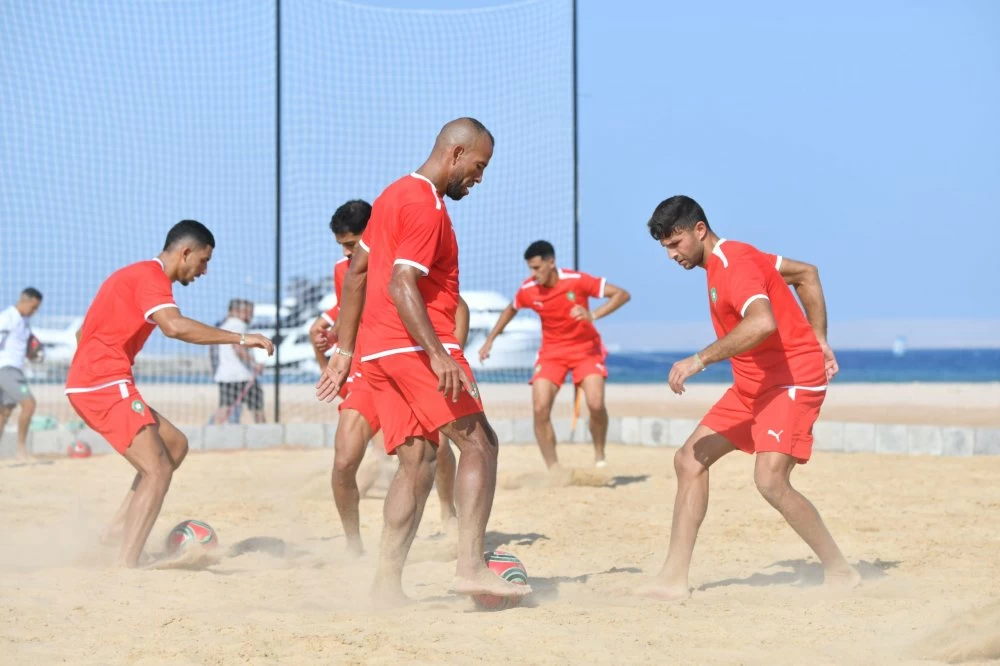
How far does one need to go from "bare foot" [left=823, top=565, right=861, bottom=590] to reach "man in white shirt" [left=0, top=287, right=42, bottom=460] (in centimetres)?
935

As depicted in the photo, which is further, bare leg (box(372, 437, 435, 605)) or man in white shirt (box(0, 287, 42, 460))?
man in white shirt (box(0, 287, 42, 460))

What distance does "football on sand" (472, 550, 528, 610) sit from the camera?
487 centimetres

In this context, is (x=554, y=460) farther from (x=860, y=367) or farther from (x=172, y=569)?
(x=860, y=367)

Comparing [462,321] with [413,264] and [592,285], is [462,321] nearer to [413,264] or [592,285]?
[413,264]

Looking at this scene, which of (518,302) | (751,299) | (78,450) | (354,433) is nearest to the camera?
(751,299)

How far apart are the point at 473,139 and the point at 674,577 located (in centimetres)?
220

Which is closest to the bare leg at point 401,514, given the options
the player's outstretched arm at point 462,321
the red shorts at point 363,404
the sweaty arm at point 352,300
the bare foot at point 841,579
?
the sweaty arm at point 352,300

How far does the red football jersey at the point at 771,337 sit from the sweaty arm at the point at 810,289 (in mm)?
243

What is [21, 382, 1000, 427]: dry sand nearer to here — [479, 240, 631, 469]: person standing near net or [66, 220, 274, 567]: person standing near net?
[479, 240, 631, 469]: person standing near net

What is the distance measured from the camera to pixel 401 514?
16.5 feet

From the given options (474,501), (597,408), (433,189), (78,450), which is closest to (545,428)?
(597,408)

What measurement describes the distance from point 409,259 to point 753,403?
190 centimetres

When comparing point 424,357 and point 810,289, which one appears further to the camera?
point 810,289

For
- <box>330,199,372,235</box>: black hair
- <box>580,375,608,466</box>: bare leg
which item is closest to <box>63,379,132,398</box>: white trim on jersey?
<box>330,199,372,235</box>: black hair
